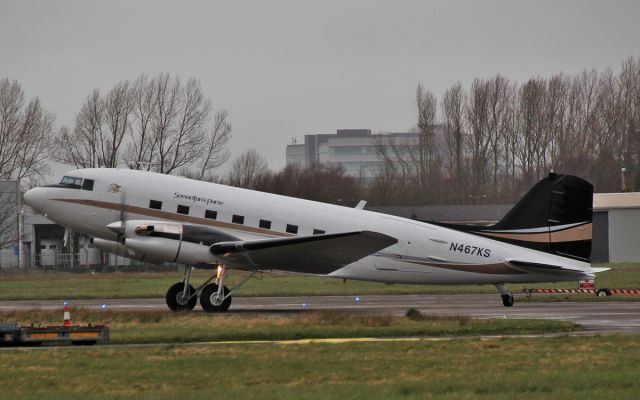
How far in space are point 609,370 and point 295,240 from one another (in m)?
12.9

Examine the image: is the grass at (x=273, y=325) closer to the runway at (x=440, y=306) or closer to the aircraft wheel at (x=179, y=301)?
the aircraft wheel at (x=179, y=301)

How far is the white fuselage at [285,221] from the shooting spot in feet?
105

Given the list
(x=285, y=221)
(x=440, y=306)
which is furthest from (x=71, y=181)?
(x=440, y=306)

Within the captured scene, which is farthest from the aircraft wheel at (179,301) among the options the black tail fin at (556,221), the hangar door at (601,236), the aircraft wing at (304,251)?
the hangar door at (601,236)

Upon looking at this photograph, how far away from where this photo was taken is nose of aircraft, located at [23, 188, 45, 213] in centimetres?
3266

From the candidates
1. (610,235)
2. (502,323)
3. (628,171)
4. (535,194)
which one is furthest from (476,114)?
(502,323)

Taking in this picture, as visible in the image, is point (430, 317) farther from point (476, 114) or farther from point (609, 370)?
point (476, 114)

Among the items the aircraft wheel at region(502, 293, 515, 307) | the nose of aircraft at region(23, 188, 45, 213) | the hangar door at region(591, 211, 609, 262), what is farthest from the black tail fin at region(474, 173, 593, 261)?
the hangar door at region(591, 211, 609, 262)

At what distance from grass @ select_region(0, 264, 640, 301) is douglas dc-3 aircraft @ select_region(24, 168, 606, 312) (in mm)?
6061

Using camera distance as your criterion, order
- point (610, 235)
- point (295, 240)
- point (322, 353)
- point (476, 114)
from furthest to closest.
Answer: point (476, 114)
point (610, 235)
point (295, 240)
point (322, 353)

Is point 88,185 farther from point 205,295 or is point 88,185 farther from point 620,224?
point 620,224

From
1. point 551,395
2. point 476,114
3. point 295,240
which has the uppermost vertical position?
point 476,114

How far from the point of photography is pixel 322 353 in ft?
69.8

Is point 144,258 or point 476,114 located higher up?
point 476,114
